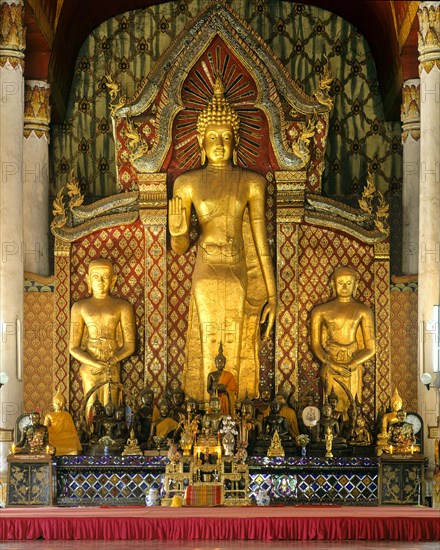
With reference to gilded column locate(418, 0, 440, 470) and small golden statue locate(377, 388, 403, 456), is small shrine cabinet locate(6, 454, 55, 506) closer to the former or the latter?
small golden statue locate(377, 388, 403, 456)

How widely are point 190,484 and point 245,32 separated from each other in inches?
265

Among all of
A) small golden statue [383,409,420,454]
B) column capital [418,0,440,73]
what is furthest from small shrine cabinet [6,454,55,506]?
column capital [418,0,440,73]

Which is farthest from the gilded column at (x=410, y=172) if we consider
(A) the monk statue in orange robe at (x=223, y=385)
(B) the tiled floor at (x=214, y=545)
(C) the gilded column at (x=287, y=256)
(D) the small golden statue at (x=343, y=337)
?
(B) the tiled floor at (x=214, y=545)

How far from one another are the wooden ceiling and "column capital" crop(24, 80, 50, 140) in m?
0.13

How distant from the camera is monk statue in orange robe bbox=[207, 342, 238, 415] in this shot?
2108 centimetres

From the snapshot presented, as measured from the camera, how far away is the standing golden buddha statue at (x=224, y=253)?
864 inches

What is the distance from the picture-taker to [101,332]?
2217 centimetres

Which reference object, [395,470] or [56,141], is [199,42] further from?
[395,470]

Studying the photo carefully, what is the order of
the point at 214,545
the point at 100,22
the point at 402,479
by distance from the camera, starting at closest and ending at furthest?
the point at 214,545, the point at 402,479, the point at 100,22

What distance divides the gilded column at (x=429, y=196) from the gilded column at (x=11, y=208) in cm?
475

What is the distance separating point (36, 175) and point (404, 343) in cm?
542

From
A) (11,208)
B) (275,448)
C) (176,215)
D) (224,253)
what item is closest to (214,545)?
(275,448)

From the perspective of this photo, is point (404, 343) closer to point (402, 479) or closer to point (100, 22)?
point (402, 479)

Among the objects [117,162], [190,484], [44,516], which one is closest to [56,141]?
[117,162]
